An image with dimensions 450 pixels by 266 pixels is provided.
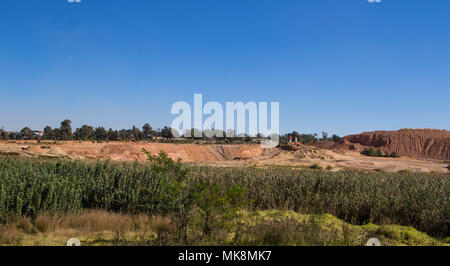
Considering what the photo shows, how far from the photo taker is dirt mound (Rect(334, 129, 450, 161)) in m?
68.4

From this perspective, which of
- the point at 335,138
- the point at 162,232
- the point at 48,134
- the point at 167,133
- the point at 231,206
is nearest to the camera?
the point at 231,206

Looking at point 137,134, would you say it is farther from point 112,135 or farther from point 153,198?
point 153,198

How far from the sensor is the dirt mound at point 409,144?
68.4 m

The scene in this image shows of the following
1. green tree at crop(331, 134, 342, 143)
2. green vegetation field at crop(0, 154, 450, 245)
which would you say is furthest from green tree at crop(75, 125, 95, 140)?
green tree at crop(331, 134, 342, 143)

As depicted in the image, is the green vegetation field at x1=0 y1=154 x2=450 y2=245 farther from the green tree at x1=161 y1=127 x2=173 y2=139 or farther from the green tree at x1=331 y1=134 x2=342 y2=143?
the green tree at x1=331 y1=134 x2=342 y2=143

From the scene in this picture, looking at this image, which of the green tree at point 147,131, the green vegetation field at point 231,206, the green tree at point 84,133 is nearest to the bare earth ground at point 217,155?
the green vegetation field at point 231,206

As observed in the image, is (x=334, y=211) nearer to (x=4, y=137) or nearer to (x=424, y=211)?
(x=424, y=211)

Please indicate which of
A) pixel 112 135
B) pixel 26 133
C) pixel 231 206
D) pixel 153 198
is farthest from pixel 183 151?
pixel 26 133

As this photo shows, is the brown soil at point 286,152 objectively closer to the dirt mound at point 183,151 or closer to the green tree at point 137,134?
the dirt mound at point 183,151

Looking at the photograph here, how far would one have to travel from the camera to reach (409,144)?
74438 millimetres

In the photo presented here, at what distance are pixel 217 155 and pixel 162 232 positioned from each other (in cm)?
4816

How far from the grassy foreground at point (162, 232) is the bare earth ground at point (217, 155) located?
24.5 metres

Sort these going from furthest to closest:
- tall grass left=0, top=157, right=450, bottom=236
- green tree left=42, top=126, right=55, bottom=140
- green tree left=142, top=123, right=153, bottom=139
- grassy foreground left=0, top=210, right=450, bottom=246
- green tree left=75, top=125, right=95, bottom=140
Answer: green tree left=142, top=123, right=153, bottom=139 < green tree left=75, top=125, right=95, bottom=140 < green tree left=42, top=126, right=55, bottom=140 < tall grass left=0, top=157, right=450, bottom=236 < grassy foreground left=0, top=210, right=450, bottom=246

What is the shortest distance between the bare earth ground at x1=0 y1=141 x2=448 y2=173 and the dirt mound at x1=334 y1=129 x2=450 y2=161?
2395 centimetres
